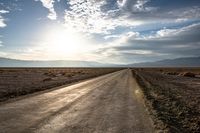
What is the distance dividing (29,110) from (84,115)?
9.73 ft

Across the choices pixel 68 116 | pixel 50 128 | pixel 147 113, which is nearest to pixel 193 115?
pixel 147 113

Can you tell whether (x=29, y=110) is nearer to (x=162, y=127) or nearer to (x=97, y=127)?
(x=97, y=127)

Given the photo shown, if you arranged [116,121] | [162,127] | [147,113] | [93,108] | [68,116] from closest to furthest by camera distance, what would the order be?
[162,127] < [116,121] < [68,116] < [147,113] < [93,108]

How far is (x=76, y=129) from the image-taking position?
8.48m

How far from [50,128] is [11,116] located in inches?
112

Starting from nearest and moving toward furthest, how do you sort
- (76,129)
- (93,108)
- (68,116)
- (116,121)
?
(76,129) → (116,121) → (68,116) → (93,108)

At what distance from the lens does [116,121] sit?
994 cm

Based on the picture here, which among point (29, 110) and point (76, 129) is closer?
point (76, 129)

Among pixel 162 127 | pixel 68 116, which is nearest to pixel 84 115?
pixel 68 116

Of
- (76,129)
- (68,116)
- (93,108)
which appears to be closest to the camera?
(76,129)

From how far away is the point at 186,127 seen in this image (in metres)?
9.50

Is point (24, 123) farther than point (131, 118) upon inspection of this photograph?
No

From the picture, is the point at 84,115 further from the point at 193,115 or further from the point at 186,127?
the point at 193,115

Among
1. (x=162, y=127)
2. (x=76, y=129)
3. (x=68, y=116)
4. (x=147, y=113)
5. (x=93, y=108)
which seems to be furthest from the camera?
(x=93, y=108)
